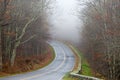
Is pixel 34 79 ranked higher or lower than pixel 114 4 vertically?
lower

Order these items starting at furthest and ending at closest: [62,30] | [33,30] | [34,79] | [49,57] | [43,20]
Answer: [62,30]
[49,57]
[43,20]
[33,30]
[34,79]

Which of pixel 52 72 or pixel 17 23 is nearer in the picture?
pixel 52 72

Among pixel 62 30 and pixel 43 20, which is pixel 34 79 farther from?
pixel 62 30

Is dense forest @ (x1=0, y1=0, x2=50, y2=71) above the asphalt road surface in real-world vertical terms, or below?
above

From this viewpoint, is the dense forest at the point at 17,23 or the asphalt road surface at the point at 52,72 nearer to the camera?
the asphalt road surface at the point at 52,72

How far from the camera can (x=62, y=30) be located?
120 meters

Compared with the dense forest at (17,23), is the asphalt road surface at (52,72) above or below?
below

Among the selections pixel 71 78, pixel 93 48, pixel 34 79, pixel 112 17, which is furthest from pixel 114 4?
pixel 93 48

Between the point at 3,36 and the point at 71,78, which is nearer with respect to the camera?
the point at 71,78

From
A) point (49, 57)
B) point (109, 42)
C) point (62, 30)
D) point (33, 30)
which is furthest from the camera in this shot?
point (62, 30)

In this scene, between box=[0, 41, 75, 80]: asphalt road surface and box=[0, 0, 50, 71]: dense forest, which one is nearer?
box=[0, 41, 75, 80]: asphalt road surface

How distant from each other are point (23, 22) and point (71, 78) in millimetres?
17033

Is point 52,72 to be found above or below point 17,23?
below

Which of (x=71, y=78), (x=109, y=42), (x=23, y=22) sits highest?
(x=23, y=22)
